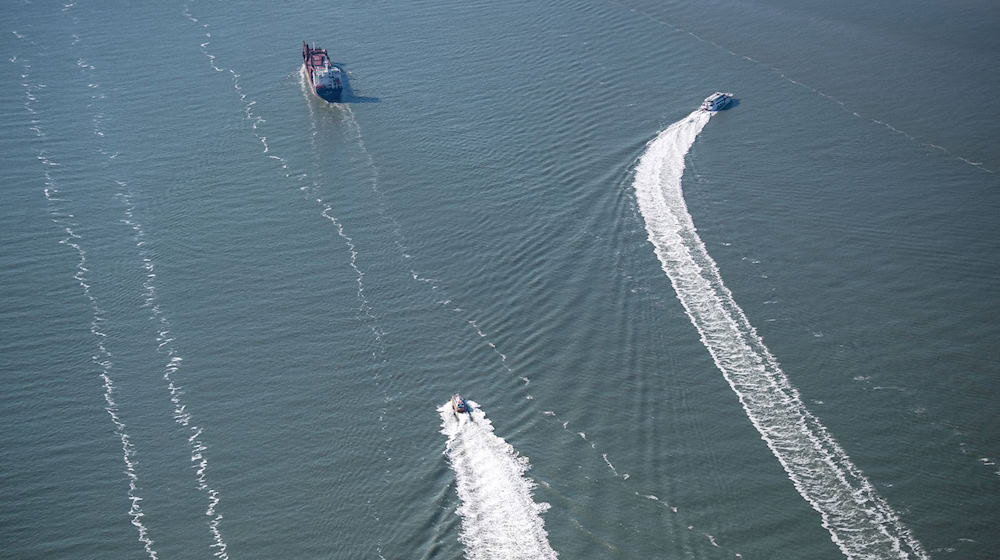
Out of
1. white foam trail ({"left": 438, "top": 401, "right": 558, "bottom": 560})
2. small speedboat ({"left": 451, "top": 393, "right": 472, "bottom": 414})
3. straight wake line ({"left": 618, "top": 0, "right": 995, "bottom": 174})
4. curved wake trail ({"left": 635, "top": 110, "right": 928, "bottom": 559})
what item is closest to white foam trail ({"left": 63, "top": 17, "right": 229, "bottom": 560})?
white foam trail ({"left": 438, "top": 401, "right": 558, "bottom": 560})

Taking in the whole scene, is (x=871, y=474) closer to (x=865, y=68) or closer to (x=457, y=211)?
(x=457, y=211)

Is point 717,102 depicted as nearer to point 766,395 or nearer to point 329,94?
point 329,94

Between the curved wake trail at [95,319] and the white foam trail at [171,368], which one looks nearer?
the white foam trail at [171,368]

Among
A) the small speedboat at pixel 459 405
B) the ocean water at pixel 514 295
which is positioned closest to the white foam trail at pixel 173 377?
the ocean water at pixel 514 295

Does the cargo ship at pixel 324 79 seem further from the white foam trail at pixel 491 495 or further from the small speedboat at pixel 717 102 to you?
the white foam trail at pixel 491 495

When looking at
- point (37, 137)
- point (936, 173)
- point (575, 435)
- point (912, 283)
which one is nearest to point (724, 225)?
point (912, 283)
